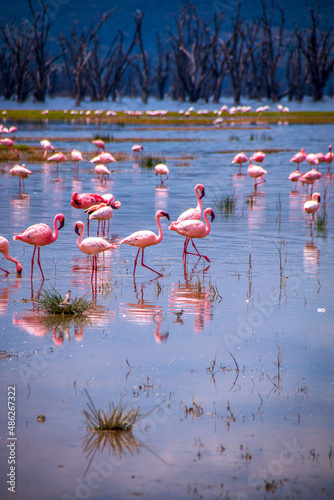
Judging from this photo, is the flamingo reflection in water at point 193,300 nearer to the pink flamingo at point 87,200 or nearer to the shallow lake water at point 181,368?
the shallow lake water at point 181,368

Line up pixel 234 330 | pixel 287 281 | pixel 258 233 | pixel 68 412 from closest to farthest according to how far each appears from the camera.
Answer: pixel 68 412
pixel 234 330
pixel 287 281
pixel 258 233

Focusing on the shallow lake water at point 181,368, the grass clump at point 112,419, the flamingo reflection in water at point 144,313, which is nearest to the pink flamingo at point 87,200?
the shallow lake water at point 181,368

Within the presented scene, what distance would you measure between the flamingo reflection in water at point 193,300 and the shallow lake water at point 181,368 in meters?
0.02

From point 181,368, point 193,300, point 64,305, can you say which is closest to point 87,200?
point 193,300

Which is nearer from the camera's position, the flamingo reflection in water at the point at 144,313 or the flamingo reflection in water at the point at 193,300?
the flamingo reflection in water at the point at 144,313

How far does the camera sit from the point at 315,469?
170 inches

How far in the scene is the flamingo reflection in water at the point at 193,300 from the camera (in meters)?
7.37

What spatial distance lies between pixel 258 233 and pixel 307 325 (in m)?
5.57

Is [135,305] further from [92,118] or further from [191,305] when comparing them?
[92,118]

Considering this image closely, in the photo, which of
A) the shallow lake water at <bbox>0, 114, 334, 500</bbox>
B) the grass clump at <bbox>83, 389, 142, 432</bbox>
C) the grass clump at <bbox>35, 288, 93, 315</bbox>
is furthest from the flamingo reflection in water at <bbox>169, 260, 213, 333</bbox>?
the grass clump at <bbox>83, 389, 142, 432</bbox>

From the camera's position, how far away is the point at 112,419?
469cm

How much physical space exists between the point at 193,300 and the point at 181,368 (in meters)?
2.26

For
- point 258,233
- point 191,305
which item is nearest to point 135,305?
point 191,305

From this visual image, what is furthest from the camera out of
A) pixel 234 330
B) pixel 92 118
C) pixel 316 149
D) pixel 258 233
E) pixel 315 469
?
pixel 92 118
